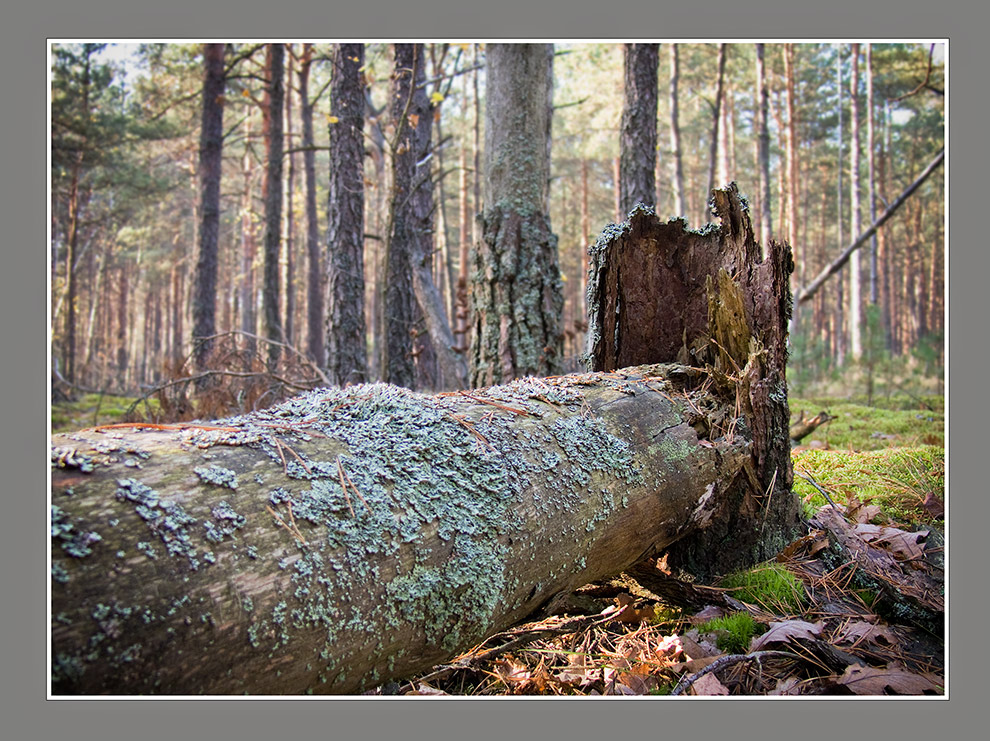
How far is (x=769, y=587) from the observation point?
7.25 ft

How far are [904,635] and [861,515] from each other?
103cm

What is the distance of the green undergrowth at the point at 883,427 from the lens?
4.66 metres

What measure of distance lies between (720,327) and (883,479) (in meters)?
1.63

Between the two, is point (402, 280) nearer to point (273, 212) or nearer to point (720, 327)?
point (273, 212)

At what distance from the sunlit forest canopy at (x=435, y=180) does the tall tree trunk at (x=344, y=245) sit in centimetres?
11

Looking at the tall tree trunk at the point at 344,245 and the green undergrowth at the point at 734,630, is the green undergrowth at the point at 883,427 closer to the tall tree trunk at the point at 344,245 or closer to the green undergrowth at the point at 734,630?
the green undergrowth at the point at 734,630

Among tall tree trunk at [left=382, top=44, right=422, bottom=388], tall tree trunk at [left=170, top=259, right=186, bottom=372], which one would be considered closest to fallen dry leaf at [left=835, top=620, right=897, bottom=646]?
tall tree trunk at [left=382, top=44, right=422, bottom=388]

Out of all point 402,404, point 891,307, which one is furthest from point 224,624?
point 891,307

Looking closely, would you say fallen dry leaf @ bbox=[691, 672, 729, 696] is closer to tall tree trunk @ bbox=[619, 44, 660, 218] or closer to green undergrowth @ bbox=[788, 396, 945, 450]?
green undergrowth @ bbox=[788, 396, 945, 450]

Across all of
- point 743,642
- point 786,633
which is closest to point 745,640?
point 743,642

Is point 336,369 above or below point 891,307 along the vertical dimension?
below

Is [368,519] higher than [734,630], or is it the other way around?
[368,519]
